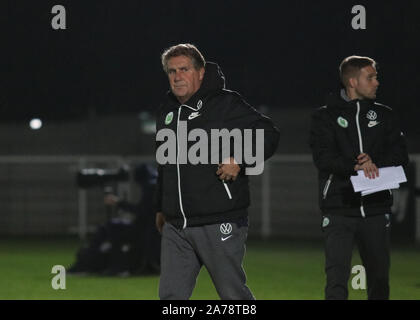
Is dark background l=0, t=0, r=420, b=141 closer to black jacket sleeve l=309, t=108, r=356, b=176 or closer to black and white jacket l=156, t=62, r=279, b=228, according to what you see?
black jacket sleeve l=309, t=108, r=356, b=176

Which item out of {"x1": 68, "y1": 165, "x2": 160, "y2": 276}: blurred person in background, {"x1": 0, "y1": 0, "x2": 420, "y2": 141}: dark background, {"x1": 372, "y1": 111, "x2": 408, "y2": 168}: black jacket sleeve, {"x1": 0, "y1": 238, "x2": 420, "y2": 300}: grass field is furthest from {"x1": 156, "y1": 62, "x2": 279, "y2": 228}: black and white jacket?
{"x1": 0, "y1": 0, "x2": 420, "y2": 141}: dark background

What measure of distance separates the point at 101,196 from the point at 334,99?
1283 centimetres

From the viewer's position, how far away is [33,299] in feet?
33.1

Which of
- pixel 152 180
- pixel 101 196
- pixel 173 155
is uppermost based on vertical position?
pixel 173 155

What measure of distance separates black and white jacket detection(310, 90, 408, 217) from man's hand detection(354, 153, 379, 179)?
0.15ft

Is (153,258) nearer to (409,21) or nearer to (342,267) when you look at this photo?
(342,267)

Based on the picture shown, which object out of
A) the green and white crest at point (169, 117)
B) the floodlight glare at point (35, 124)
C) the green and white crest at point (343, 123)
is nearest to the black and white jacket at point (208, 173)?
the green and white crest at point (169, 117)

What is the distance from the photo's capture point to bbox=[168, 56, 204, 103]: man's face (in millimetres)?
6340

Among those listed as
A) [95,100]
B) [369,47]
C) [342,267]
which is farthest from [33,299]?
[95,100]

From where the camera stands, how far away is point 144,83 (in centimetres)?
2292

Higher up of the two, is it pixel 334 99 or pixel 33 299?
pixel 334 99

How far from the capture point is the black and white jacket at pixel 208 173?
20.4 feet

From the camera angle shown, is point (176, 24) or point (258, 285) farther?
point (176, 24)

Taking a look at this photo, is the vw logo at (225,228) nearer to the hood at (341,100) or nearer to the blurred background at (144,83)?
the hood at (341,100)
